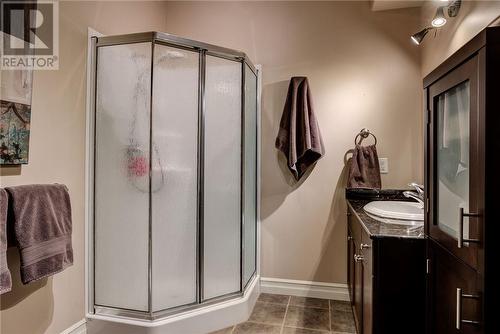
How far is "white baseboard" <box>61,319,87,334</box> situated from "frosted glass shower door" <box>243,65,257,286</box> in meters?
1.10

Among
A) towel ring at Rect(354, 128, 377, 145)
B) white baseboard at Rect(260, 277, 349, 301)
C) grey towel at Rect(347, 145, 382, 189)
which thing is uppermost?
towel ring at Rect(354, 128, 377, 145)

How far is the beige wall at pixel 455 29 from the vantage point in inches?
54.5

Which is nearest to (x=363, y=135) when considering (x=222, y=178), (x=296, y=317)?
(x=222, y=178)

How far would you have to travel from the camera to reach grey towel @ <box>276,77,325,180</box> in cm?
246

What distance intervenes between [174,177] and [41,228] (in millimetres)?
771

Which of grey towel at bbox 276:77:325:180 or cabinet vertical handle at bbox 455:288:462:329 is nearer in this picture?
cabinet vertical handle at bbox 455:288:462:329

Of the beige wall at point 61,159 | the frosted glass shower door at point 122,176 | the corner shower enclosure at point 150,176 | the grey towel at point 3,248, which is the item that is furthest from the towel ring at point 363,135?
the grey towel at point 3,248

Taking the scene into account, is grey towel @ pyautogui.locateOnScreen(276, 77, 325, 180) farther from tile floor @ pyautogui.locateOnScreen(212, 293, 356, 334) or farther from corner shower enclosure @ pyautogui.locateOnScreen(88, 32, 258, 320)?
tile floor @ pyautogui.locateOnScreen(212, 293, 356, 334)

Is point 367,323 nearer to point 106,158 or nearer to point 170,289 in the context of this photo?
point 170,289

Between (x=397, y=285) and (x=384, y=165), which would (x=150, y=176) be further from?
(x=384, y=165)

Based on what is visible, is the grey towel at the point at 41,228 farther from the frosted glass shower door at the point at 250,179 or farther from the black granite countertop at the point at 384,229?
the black granite countertop at the point at 384,229

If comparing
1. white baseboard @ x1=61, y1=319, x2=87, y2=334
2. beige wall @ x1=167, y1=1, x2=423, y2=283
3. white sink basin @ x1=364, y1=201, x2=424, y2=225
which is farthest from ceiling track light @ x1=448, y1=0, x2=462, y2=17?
white baseboard @ x1=61, y1=319, x2=87, y2=334

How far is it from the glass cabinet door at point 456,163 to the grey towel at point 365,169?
1.26 m

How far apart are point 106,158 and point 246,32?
1683 mm
